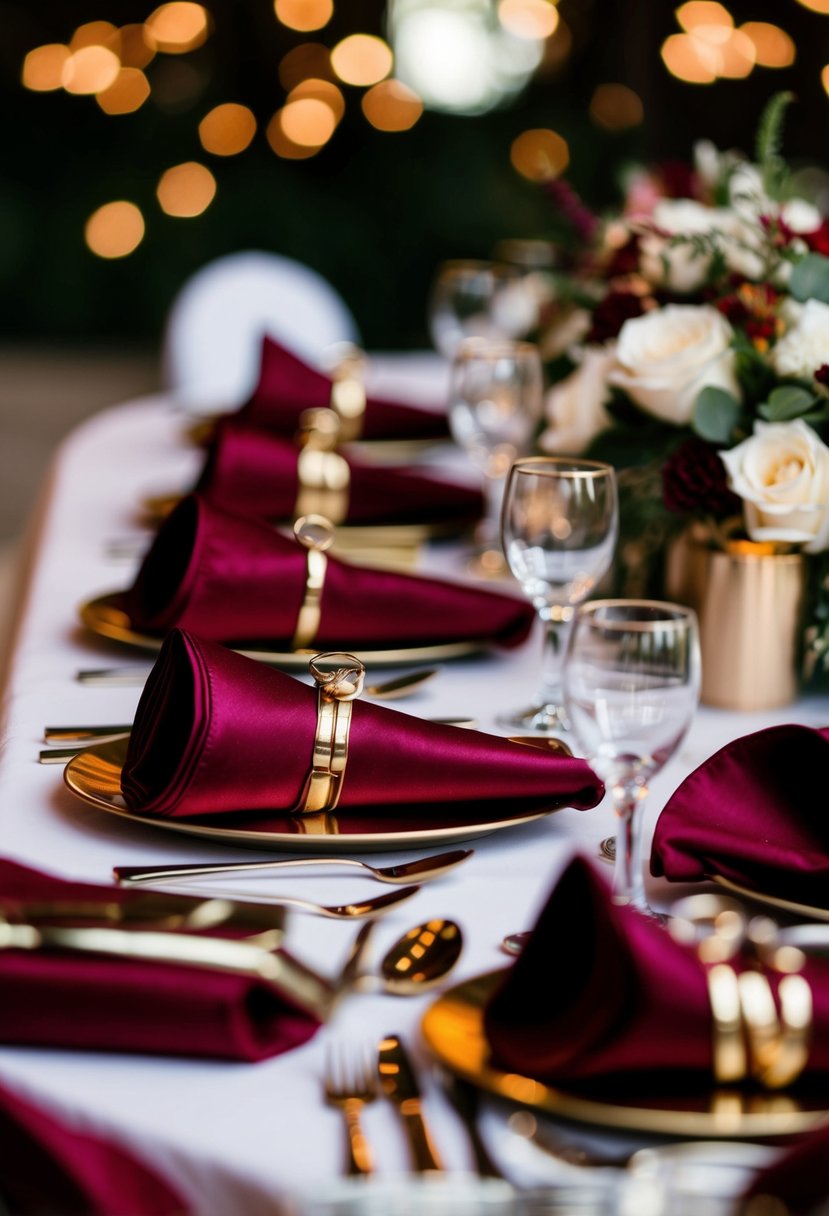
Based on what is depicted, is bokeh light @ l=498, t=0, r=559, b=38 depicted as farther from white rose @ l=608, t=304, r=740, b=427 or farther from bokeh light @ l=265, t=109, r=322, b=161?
white rose @ l=608, t=304, r=740, b=427

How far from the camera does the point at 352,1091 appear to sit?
26.9 inches

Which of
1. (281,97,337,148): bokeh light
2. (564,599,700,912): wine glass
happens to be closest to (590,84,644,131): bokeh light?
(281,97,337,148): bokeh light

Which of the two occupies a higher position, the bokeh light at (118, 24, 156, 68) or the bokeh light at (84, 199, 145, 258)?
the bokeh light at (118, 24, 156, 68)

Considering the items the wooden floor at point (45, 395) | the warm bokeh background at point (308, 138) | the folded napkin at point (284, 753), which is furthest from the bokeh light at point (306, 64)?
the folded napkin at point (284, 753)

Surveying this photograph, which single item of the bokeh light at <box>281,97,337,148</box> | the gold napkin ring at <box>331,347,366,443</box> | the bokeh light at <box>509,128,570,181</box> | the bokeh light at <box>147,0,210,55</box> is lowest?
the gold napkin ring at <box>331,347,366,443</box>

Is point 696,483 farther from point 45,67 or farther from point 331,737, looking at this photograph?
point 45,67

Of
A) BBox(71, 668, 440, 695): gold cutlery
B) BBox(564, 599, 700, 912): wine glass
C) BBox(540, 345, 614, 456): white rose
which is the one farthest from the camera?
BBox(540, 345, 614, 456): white rose

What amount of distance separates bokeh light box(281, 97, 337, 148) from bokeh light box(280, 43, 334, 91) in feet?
0.36

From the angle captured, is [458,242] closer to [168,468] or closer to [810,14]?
[810,14]

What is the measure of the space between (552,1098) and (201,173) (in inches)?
287

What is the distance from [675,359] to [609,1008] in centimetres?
77

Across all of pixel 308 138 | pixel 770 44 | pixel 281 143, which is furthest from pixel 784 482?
pixel 281 143

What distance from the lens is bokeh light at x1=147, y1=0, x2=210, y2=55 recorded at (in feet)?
24.4

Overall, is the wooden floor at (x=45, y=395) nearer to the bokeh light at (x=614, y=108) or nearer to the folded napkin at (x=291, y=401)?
the bokeh light at (x=614, y=108)
